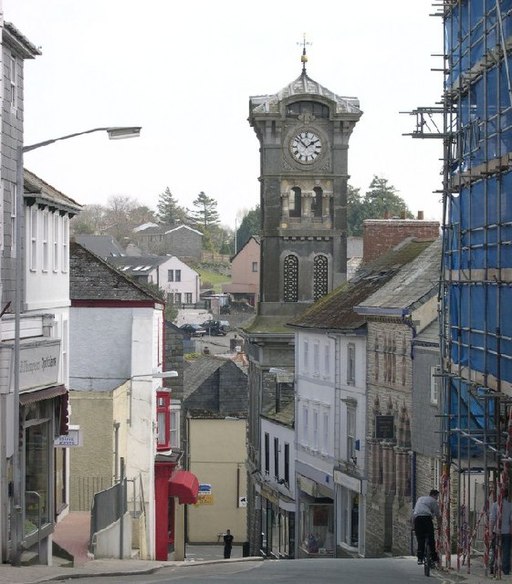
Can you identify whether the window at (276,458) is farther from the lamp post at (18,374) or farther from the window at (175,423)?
the lamp post at (18,374)

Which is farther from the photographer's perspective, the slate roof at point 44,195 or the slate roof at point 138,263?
the slate roof at point 138,263

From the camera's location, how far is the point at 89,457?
147 ft

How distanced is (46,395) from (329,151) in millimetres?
57212

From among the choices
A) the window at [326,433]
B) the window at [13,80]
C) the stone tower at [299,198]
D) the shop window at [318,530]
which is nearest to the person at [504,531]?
the window at [13,80]

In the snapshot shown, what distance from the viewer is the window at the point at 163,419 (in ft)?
177

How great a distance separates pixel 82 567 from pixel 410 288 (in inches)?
1017

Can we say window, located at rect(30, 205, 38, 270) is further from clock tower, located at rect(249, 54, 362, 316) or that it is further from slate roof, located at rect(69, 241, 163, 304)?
clock tower, located at rect(249, 54, 362, 316)

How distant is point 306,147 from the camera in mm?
91062

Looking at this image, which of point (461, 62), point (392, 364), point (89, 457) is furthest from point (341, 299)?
point (461, 62)

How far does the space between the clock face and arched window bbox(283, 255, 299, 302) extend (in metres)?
5.34

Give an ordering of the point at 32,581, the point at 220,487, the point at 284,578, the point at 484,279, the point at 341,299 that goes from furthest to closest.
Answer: the point at 220,487 < the point at 341,299 < the point at 484,279 < the point at 284,578 < the point at 32,581

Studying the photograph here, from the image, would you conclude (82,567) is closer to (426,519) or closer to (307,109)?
(426,519)

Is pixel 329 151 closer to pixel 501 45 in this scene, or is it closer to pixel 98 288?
pixel 98 288

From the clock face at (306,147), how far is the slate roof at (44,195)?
159 ft
